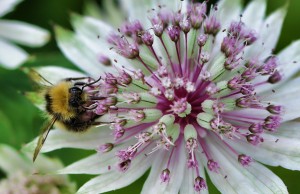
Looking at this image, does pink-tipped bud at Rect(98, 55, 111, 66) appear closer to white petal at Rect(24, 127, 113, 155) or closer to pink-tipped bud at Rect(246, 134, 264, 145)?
white petal at Rect(24, 127, 113, 155)

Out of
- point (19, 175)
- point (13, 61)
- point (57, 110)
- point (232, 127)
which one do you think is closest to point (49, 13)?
point (13, 61)

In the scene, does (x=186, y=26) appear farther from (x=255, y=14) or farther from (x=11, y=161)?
(x=11, y=161)

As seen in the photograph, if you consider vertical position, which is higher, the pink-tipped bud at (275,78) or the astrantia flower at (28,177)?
the pink-tipped bud at (275,78)

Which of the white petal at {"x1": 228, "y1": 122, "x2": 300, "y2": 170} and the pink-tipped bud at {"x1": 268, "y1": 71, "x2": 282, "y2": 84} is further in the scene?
the pink-tipped bud at {"x1": 268, "y1": 71, "x2": 282, "y2": 84}

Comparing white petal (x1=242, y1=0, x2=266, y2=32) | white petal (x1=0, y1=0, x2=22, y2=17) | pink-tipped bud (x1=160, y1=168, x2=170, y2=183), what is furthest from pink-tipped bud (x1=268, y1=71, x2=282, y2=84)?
white petal (x1=0, y1=0, x2=22, y2=17)

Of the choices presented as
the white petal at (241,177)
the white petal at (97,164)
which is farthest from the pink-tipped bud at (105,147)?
the white petal at (241,177)

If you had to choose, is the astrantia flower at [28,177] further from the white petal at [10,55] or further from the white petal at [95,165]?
the white petal at [10,55]
